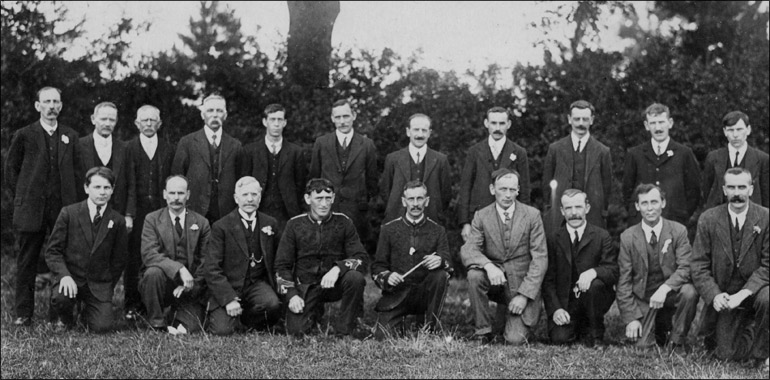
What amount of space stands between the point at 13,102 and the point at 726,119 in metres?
7.02

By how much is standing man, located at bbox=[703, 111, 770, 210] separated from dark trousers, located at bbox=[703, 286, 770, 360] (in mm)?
1412

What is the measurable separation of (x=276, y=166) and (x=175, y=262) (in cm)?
141

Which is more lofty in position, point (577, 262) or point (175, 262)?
point (577, 262)

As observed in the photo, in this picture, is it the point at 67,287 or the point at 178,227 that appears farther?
the point at 178,227

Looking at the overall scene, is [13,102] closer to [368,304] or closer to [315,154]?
[315,154]

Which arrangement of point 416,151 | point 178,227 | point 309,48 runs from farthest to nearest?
point 309,48, point 416,151, point 178,227

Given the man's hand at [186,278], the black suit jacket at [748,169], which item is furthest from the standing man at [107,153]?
the black suit jacket at [748,169]

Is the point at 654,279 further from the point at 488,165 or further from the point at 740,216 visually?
the point at 488,165

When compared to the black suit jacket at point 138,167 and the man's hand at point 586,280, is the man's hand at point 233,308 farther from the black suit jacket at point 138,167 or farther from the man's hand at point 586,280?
the man's hand at point 586,280

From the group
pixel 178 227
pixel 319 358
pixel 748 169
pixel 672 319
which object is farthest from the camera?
pixel 748 169

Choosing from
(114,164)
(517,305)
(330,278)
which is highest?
(114,164)

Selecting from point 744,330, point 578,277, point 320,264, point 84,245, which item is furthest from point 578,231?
point 84,245

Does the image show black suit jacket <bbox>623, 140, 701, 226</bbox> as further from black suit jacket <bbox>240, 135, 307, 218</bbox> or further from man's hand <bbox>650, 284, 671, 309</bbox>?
black suit jacket <bbox>240, 135, 307, 218</bbox>

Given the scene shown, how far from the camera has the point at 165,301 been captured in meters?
7.16
